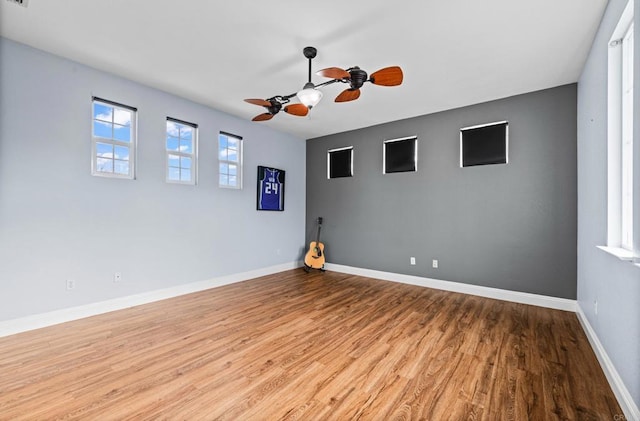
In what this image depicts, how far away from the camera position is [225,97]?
4113 millimetres

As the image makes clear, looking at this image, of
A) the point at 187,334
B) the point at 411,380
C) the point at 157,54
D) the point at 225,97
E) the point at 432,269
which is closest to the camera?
the point at 411,380

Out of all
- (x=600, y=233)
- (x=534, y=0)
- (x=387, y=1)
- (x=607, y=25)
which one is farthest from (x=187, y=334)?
(x=607, y=25)

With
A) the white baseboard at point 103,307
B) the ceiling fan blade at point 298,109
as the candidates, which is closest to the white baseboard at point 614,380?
the ceiling fan blade at point 298,109

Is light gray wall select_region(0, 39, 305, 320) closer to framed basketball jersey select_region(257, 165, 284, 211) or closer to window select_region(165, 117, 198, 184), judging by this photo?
window select_region(165, 117, 198, 184)

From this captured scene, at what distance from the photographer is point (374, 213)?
5.35 m

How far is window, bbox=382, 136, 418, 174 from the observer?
16.0 feet

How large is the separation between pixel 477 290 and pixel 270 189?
4.05m

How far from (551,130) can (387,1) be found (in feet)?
9.95

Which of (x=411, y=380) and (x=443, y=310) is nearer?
(x=411, y=380)

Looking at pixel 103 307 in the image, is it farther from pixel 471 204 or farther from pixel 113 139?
pixel 471 204

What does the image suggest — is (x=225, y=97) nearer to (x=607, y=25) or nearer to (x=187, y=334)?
(x=187, y=334)

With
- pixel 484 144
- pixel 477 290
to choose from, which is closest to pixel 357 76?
pixel 484 144

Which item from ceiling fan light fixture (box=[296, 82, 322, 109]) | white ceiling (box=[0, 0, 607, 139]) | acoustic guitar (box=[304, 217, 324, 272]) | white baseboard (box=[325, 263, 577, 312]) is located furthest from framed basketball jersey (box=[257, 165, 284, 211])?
ceiling fan light fixture (box=[296, 82, 322, 109])

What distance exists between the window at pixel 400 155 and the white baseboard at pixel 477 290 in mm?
1956
